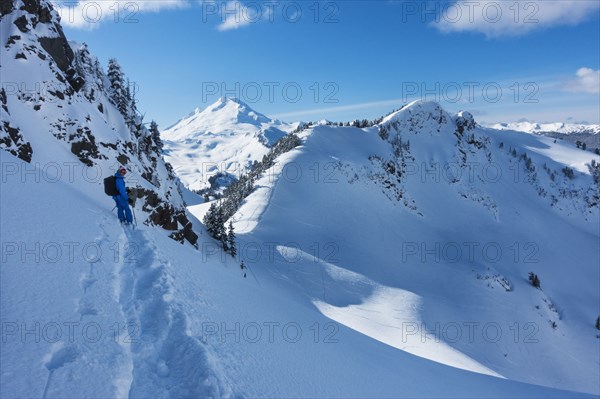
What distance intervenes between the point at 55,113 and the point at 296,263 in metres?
23.7

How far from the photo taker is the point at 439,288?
35875 mm

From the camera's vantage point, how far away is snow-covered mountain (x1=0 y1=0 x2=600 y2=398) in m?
5.48

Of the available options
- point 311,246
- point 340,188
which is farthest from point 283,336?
point 340,188

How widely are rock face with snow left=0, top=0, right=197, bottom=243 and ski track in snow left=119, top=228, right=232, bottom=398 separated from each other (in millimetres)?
10972

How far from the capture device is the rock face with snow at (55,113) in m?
19.1

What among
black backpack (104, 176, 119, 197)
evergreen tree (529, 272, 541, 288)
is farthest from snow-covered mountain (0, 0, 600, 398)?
evergreen tree (529, 272, 541, 288)

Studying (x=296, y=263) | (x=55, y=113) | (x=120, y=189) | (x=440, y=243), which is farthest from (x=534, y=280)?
(x=55, y=113)

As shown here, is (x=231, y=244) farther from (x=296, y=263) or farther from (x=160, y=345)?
(x=160, y=345)

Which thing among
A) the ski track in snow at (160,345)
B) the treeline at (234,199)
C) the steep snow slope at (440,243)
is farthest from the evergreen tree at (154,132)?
the ski track in snow at (160,345)

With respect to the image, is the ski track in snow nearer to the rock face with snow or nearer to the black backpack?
the black backpack

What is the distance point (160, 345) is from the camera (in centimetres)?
564

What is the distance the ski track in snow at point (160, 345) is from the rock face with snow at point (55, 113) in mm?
10972

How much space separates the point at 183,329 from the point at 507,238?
203 feet

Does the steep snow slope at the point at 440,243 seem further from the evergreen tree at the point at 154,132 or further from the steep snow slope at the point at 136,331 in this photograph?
the steep snow slope at the point at 136,331
